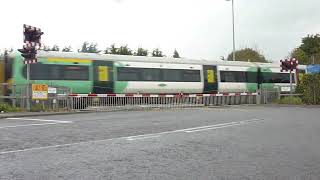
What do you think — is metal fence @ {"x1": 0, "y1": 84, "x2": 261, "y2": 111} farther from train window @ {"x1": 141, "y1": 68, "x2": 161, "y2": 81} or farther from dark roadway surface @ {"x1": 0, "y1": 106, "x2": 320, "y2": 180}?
dark roadway surface @ {"x1": 0, "y1": 106, "x2": 320, "y2": 180}

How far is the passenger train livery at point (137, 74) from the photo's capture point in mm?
30906

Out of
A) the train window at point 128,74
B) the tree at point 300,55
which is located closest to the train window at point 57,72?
the train window at point 128,74

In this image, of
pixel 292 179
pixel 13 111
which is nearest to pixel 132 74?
pixel 13 111

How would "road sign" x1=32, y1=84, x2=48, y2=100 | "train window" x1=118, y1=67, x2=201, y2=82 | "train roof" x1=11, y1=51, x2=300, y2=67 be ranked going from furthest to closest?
"train window" x1=118, y1=67, x2=201, y2=82 < "train roof" x1=11, y1=51, x2=300, y2=67 < "road sign" x1=32, y1=84, x2=48, y2=100

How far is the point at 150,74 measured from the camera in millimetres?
35875

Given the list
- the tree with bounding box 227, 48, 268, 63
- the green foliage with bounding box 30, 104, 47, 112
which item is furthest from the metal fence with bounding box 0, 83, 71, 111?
the tree with bounding box 227, 48, 268, 63

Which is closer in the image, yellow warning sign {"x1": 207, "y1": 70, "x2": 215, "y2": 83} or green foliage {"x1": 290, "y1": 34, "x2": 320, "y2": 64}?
yellow warning sign {"x1": 207, "y1": 70, "x2": 215, "y2": 83}

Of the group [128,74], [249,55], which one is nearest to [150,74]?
[128,74]

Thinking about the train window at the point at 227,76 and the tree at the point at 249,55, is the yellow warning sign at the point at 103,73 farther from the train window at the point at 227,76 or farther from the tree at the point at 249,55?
the tree at the point at 249,55

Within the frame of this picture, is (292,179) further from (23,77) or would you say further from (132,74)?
(132,74)

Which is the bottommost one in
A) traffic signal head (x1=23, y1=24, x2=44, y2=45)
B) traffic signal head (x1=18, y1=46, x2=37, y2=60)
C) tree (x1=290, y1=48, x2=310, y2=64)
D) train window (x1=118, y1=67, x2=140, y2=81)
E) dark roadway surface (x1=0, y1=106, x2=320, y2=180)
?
dark roadway surface (x1=0, y1=106, x2=320, y2=180)

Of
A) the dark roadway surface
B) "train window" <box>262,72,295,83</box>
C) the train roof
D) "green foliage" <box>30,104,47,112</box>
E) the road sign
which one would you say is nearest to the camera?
the dark roadway surface

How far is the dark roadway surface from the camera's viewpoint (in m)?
7.86

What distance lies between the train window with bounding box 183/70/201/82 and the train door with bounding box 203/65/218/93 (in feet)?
2.38
